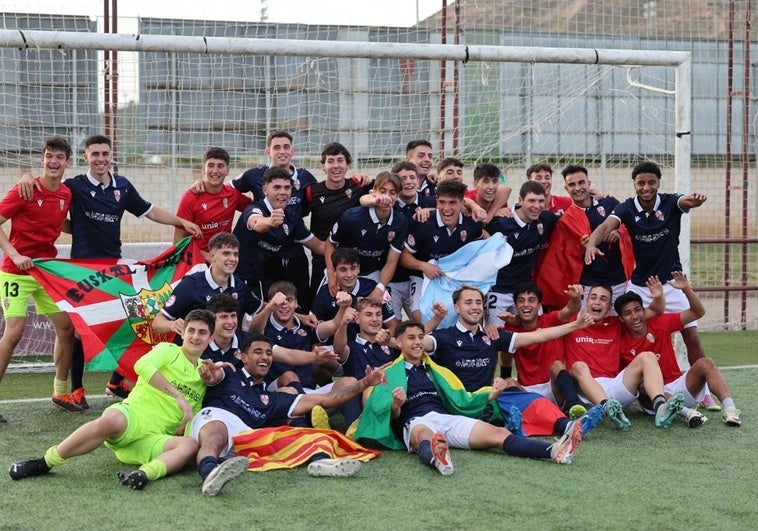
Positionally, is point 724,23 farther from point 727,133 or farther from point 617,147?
point 617,147

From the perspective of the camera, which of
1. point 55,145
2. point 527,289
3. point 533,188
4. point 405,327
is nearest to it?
point 405,327

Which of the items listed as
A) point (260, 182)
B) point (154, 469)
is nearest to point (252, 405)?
point (154, 469)

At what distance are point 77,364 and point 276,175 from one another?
6.35 ft

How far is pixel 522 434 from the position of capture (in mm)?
5797

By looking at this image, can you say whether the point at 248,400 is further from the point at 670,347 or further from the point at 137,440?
the point at 670,347

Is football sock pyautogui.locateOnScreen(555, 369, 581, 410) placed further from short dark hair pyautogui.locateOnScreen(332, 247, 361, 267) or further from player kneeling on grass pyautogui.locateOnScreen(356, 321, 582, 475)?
short dark hair pyautogui.locateOnScreen(332, 247, 361, 267)

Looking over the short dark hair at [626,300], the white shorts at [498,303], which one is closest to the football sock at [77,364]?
the white shorts at [498,303]

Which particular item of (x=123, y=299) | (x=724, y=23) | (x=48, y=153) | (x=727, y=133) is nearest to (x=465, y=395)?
(x=123, y=299)

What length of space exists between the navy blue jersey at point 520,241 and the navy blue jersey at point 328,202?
99 cm

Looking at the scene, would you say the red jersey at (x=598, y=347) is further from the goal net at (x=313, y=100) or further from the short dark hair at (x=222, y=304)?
the short dark hair at (x=222, y=304)

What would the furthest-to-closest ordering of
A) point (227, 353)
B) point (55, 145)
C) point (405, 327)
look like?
point (55, 145) → point (405, 327) → point (227, 353)

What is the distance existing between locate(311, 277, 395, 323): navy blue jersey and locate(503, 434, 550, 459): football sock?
1.51 meters

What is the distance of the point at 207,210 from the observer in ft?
22.6

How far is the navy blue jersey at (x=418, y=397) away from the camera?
5.61 metres
